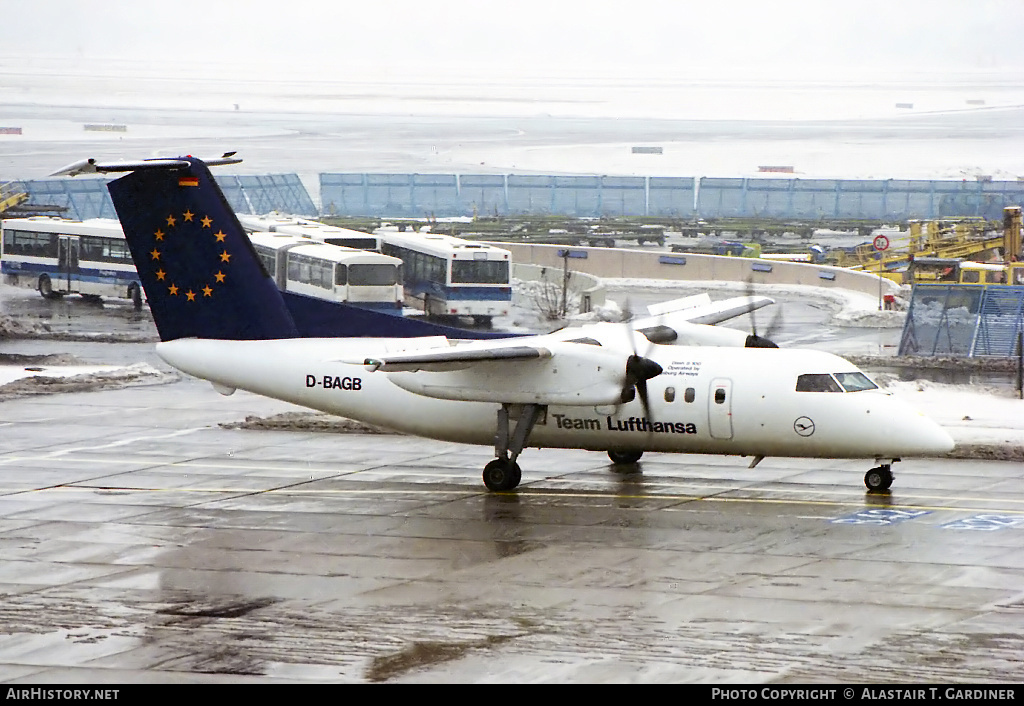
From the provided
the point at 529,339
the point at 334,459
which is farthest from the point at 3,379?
the point at 529,339

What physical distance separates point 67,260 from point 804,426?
39414 millimetres

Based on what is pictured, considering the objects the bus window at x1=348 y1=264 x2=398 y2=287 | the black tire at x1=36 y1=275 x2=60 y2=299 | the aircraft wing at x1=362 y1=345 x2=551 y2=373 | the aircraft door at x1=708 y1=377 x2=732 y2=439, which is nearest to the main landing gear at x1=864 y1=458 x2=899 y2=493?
the aircraft door at x1=708 y1=377 x2=732 y2=439

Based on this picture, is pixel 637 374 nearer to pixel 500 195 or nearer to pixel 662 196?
pixel 500 195

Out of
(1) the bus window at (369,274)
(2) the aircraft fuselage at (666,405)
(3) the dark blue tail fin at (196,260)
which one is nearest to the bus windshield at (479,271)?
(1) the bus window at (369,274)

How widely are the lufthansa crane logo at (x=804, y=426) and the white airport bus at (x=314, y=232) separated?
1251 inches

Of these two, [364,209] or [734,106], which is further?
[734,106]

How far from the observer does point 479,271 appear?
4588cm

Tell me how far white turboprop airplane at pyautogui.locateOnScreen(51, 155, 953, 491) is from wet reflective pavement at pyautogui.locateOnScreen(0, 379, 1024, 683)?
1010 millimetres

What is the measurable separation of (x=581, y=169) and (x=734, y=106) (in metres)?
22.0

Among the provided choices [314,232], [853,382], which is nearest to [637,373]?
[853,382]

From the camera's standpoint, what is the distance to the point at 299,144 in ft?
282

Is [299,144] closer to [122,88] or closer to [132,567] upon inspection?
[122,88]
